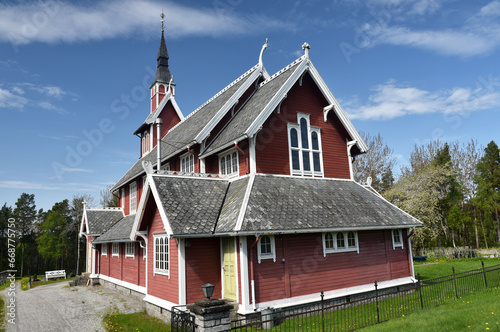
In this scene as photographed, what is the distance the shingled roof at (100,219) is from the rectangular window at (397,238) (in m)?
21.7

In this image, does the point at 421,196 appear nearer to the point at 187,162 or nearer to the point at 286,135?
the point at 286,135

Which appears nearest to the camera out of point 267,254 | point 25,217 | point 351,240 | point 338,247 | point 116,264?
point 267,254

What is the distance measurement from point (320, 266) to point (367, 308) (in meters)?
2.34

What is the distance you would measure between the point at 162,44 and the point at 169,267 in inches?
1105

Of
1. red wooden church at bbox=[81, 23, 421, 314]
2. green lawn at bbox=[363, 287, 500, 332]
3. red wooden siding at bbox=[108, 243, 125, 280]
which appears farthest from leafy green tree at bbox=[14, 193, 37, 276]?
green lawn at bbox=[363, 287, 500, 332]

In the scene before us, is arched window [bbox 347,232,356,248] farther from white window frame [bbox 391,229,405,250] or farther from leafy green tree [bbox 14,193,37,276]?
leafy green tree [bbox 14,193,37,276]

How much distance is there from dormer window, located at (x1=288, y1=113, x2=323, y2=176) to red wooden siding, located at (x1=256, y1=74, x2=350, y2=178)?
27 centimetres

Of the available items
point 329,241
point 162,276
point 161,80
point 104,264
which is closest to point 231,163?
point 329,241

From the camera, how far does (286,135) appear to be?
1691 centimetres

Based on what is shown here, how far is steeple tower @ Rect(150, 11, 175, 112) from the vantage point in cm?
3353

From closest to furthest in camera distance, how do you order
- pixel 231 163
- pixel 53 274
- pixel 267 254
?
1. pixel 267 254
2. pixel 231 163
3. pixel 53 274

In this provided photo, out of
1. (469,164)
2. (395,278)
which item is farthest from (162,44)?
(469,164)

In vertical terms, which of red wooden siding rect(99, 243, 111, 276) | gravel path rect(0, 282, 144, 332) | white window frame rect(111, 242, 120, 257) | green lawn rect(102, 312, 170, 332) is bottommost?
gravel path rect(0, 282, 144, 332)

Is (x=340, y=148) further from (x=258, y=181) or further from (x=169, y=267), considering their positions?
(x=169, y=267)
